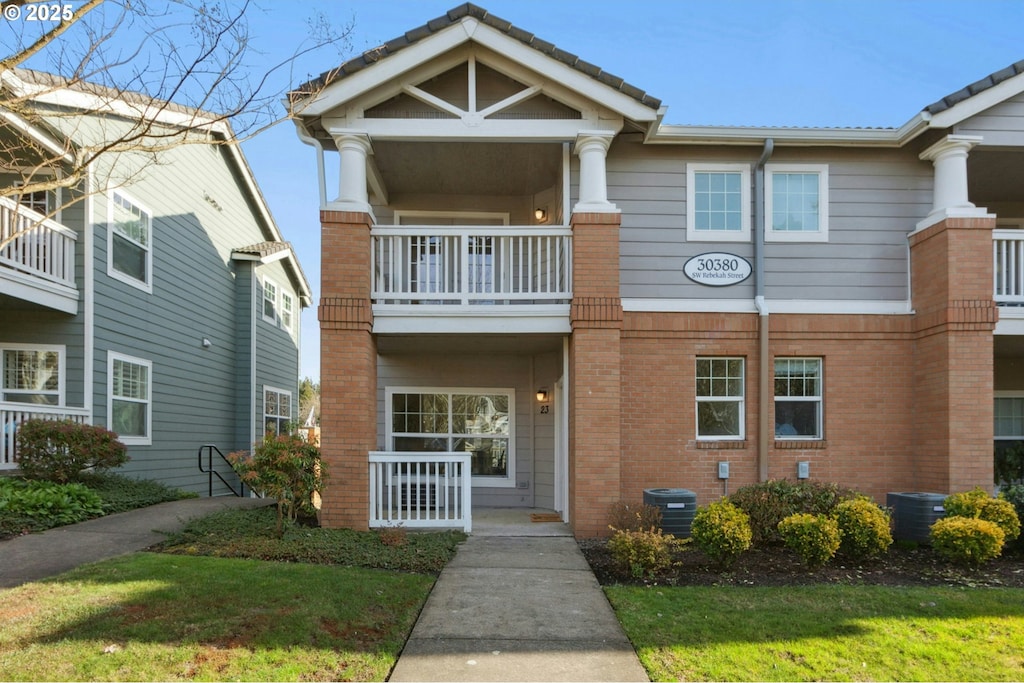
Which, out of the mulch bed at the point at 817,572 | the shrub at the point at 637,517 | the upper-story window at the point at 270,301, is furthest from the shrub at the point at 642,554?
the upper-story window at the point at 270,301

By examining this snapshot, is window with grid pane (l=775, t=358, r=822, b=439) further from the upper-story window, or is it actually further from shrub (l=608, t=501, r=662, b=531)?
the upper-story window

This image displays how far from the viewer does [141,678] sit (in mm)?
4125

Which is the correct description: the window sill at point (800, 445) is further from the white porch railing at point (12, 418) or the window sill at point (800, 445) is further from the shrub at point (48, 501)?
the white porch railing at point (12, 418)

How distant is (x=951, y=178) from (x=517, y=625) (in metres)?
8.94

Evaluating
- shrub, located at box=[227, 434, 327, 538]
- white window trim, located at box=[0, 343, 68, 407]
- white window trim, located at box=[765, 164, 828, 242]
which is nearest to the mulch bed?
shrub, located at box=[227, 434, 327, 538]

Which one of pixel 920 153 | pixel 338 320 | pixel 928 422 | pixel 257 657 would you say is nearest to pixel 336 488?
pixel 338 320

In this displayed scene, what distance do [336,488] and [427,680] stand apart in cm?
472

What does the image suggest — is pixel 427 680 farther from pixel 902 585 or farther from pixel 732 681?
pixel 902 585

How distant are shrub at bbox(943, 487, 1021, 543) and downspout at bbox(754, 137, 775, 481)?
2.39m

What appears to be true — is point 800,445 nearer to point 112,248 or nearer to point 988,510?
point 988,510

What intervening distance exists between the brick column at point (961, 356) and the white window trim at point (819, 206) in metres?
1.47

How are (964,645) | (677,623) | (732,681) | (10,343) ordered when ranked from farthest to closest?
(10,343) < (677,623) < (964,645) < (732,681)

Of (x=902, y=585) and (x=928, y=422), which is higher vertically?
(x=928, y=422)

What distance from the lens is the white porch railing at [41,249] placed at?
33.0 feet
